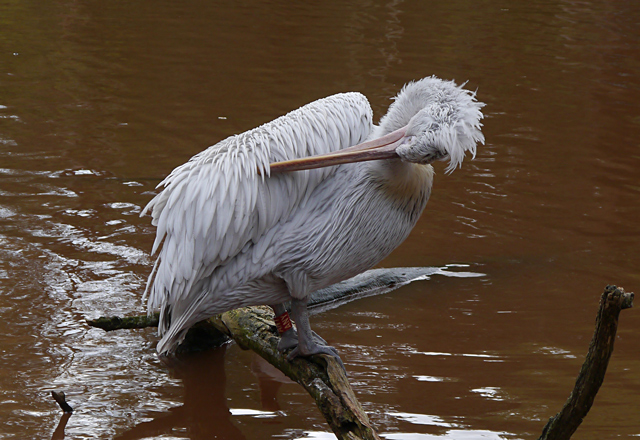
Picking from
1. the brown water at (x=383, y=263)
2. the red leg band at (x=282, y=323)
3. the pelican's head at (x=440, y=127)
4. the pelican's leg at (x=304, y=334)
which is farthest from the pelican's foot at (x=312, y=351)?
the pelican's head at (x=440, y=127)

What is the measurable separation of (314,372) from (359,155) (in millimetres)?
872

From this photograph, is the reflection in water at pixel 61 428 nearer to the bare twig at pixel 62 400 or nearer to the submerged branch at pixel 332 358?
the bare twig at pixel 62 400

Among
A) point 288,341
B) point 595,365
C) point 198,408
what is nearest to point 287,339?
point 288,341

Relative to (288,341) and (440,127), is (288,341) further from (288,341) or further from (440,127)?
(440,127)

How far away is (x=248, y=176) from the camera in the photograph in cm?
272

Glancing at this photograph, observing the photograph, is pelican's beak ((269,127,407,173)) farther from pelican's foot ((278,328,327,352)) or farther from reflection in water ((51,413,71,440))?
reflection in water ((51,413,71,440))

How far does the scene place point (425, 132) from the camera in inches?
96.0

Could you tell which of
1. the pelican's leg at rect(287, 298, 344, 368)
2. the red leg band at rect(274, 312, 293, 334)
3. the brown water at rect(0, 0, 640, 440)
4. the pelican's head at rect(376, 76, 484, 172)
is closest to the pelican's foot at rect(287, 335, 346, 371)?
the pelican's leg at rect(287, 298, 344, 368)

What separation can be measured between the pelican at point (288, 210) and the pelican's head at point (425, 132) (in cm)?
1

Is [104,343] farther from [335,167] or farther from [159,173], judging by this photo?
[159,173]

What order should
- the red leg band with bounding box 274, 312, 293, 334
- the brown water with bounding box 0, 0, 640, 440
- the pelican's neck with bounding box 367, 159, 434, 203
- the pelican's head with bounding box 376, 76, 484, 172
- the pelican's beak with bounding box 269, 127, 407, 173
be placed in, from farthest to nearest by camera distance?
the brown water with bounding box 0, 0, 640, 440
the red leg band with bounding box 274, 312, 293, 334
the pelican's neck with bounding box 367, 159, 434, 203
the pelican's beak with bounding box 269, 127, 407, 173
the pelican's head with bounding box 376, 76, 484, 172

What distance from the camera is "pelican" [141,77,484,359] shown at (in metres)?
2.71

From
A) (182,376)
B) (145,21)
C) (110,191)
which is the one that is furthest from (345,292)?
(145,21)

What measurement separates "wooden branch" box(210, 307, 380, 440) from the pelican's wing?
1.42 ft
